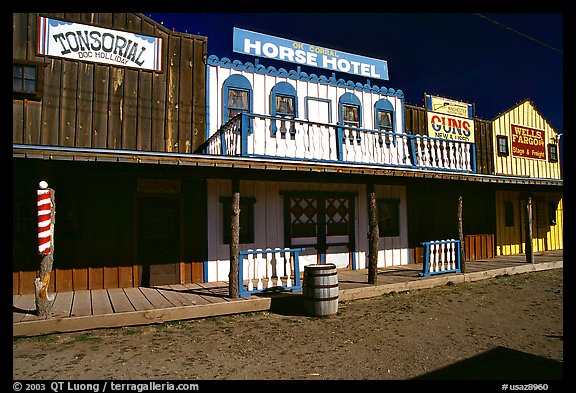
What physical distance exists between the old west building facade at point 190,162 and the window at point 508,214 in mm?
2613

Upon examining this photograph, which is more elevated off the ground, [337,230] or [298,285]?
[337,230]

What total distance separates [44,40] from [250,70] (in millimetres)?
5164

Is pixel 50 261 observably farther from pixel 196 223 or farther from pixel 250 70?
pixel 250 70

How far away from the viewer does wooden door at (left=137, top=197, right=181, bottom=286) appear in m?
9.10

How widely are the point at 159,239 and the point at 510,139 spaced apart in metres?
16.1

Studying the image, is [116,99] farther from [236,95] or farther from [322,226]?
[322,226]

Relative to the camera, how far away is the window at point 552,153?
18.5 metres

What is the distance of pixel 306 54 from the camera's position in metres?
12.0

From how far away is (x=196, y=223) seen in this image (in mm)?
9562

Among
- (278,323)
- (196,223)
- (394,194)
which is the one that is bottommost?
(278,323)

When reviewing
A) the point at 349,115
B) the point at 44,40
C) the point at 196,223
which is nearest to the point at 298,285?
the point at 196,223

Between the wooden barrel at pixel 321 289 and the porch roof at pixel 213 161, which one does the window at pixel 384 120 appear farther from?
the wooden barrel at pixel 321 289

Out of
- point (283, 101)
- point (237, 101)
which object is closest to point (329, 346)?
point (237, 101)
